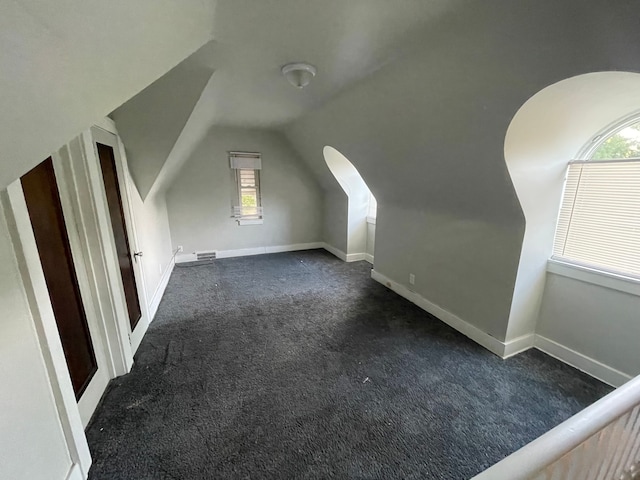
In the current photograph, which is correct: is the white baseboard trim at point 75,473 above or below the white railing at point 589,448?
below

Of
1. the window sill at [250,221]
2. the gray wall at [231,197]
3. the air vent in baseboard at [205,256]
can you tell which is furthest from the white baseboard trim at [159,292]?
the window sill at [250,221]

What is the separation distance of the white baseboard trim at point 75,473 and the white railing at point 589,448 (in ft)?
5.73

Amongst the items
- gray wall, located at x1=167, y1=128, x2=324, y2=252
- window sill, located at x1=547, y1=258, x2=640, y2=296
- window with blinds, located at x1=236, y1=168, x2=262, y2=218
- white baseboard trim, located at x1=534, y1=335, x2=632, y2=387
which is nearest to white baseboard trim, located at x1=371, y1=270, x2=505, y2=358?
white baseboard trim, located at x1=534, y1=335, x2=632, y2=387

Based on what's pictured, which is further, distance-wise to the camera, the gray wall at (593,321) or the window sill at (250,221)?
the window sill at (250,221)

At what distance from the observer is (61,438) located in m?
1.25

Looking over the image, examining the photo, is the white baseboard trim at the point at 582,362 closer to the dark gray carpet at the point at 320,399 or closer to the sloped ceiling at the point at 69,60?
the dark gray carpet at the point at 320,399

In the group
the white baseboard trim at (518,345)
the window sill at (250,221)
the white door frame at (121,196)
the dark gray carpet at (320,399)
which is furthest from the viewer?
the window sill at (250,221)

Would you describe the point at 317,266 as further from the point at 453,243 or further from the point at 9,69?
the point at 9,69

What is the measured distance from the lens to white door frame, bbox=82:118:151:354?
1848 millimetres

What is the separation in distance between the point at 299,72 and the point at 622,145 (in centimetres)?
237

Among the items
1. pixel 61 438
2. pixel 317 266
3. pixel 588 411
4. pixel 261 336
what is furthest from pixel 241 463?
pixel 317 266

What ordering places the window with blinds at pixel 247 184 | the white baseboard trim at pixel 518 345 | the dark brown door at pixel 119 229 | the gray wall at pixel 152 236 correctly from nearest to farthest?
the dark brown door at pixel 119 229 → the white baseboard trim at pixel 518 345 → the gray wall at pixel 152 236 → the window with blinds at pixel 247 184

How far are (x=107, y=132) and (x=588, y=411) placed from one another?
3.04 metres

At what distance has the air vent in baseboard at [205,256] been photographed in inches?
192
